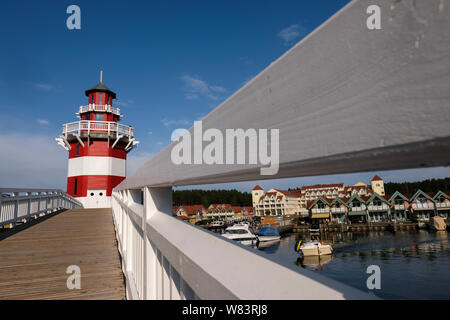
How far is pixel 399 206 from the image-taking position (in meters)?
54.9

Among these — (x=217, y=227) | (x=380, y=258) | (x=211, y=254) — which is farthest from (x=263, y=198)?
(x=211, y=254)

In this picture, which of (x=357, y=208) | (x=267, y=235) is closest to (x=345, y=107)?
(x=267, y=235)

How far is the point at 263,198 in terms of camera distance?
257ft

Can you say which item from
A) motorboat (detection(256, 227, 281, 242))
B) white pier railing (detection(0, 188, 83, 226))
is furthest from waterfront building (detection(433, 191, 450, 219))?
white pier railing (detection(0, 188, 83, 226))

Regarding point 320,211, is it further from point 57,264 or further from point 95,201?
point 57,264

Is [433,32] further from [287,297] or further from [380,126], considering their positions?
[287,297]

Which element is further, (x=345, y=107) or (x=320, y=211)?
(x=320, y=211)

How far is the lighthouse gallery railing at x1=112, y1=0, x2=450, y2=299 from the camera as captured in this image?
0.96 ft

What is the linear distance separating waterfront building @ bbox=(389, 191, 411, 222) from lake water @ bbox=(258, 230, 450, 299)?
11994mm

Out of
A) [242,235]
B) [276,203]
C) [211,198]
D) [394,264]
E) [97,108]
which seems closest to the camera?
[97,108]

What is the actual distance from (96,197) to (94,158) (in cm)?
326

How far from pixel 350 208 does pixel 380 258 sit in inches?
1140

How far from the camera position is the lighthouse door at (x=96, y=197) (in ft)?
71.1

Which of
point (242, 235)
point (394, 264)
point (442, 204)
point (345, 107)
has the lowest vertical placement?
point (394, 264)
